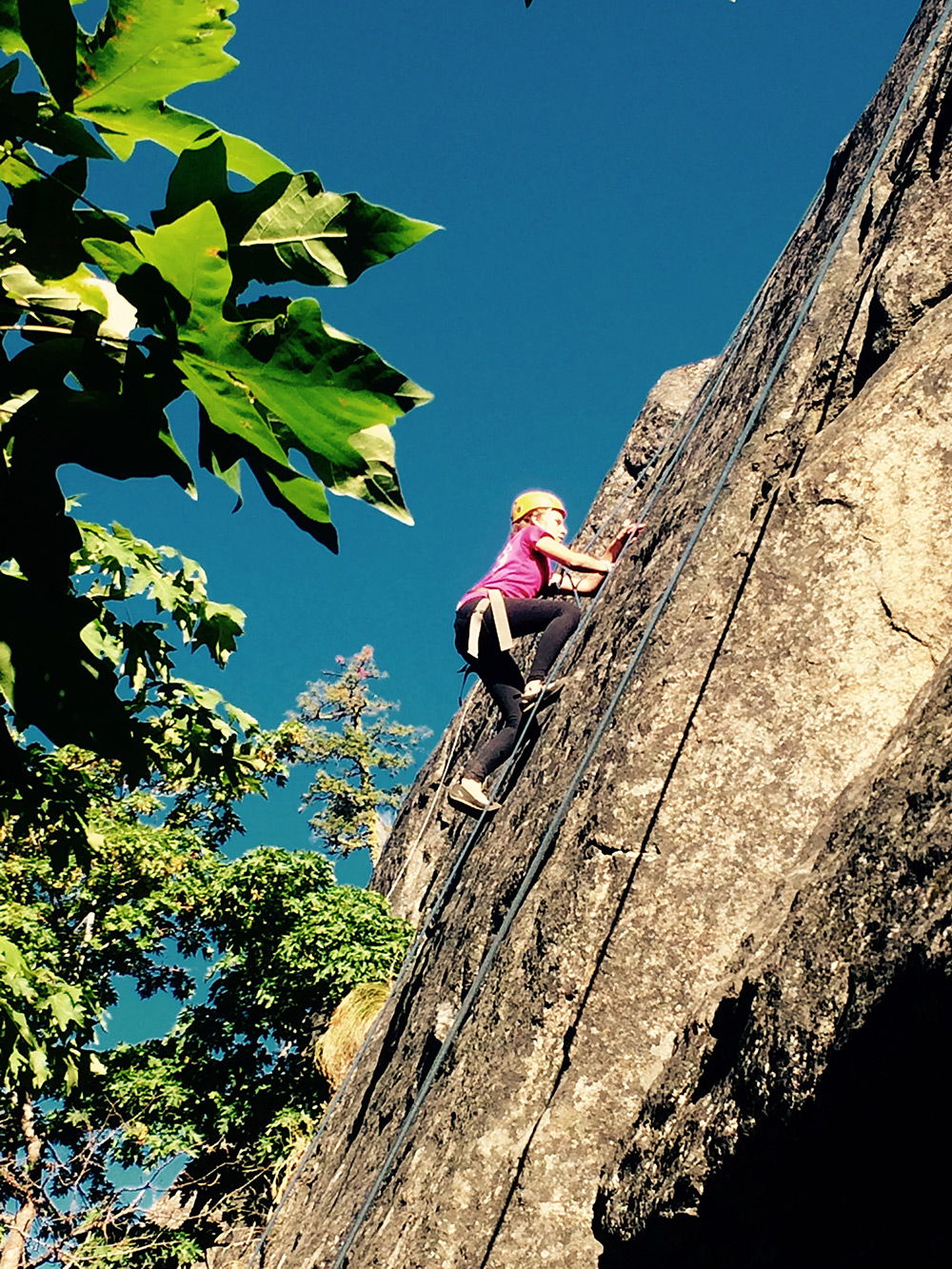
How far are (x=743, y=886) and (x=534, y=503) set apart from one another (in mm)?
3828

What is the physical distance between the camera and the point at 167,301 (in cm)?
127

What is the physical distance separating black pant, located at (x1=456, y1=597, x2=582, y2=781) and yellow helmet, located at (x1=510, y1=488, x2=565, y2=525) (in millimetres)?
592

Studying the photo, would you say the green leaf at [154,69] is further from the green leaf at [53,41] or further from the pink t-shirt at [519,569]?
the pink t-shirt at [519,569]

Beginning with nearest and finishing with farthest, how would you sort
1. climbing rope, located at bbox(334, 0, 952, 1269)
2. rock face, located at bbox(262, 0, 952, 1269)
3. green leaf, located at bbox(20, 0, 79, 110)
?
green leaf, located at bbox(20, 0, 79, 110), rock face, located at bbox(262, 0, 952, 1269), climbing rope, located at bbox(334, 0, 952, 1269)

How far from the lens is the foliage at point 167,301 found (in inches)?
50.3

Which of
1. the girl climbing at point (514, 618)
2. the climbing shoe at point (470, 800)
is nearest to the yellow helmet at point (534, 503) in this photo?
the girl climbing at point (514, 618)

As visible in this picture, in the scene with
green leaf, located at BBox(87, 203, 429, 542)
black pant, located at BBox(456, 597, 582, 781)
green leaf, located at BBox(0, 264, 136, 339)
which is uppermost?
black pant, located at BBox(456, 597, 582, 781)

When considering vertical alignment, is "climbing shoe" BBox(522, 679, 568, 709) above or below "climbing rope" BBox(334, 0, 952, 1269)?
above

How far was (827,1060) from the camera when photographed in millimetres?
2357

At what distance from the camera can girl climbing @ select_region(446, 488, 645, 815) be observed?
6773 millimetres

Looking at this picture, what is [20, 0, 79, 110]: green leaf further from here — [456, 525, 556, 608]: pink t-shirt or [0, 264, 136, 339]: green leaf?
[456, 525, 556, 608]: pink t-shirt

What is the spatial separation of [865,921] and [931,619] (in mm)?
1822

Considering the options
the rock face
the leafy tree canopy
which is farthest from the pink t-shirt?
the leafy tree canopy

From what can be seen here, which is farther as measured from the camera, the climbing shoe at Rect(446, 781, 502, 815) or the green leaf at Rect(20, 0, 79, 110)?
the climbing shoe at Rect(446, 781, 502, 815)
